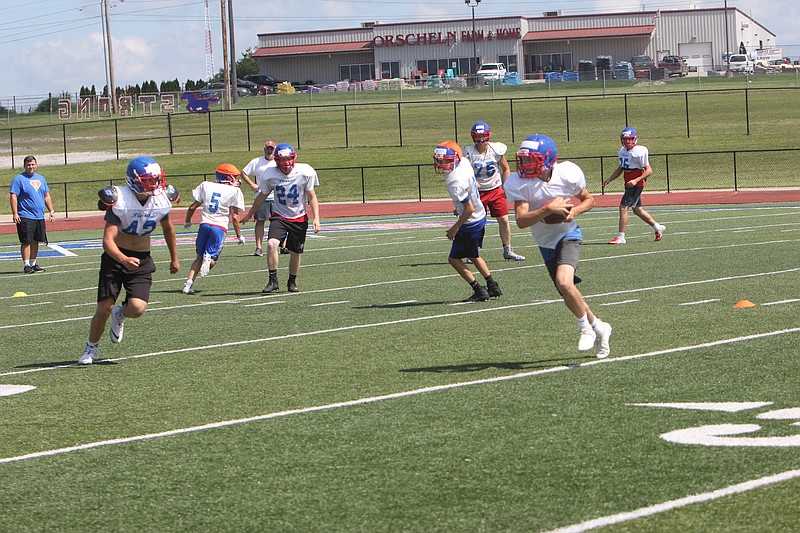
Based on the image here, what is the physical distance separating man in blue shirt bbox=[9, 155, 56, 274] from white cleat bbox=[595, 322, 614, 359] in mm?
12586

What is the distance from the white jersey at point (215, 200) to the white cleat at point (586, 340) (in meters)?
7.29

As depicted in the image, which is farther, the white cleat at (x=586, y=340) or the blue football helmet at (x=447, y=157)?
the blue football helmet at (x=447, y=157)

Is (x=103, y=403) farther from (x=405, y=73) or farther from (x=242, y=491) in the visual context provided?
(x=405, y=73)

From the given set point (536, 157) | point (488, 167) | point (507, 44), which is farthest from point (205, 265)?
point (507, 44)

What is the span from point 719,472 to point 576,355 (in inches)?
143

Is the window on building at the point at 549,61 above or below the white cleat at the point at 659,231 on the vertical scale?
above

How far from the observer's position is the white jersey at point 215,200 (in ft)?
49.8

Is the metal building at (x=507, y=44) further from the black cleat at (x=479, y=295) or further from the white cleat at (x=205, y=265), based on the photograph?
the black cleat at (x=479, y=295)

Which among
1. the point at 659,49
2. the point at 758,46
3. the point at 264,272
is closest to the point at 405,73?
the point at 659,49

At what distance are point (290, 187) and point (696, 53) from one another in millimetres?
86514

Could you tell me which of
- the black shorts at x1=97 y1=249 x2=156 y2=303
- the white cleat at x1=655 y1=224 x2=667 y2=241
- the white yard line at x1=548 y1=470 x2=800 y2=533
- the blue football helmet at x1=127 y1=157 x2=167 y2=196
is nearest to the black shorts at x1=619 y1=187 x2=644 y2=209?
the white cleat at x1=655 y1=224 x2=667 y2=241

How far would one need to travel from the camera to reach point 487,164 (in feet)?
54.5

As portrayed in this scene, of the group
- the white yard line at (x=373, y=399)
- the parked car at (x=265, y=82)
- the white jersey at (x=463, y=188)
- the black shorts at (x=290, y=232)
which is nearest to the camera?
the white yard line at (x=373, y=399)

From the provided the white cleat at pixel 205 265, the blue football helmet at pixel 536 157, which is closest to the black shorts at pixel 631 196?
the white cleat at pixel 205 265
